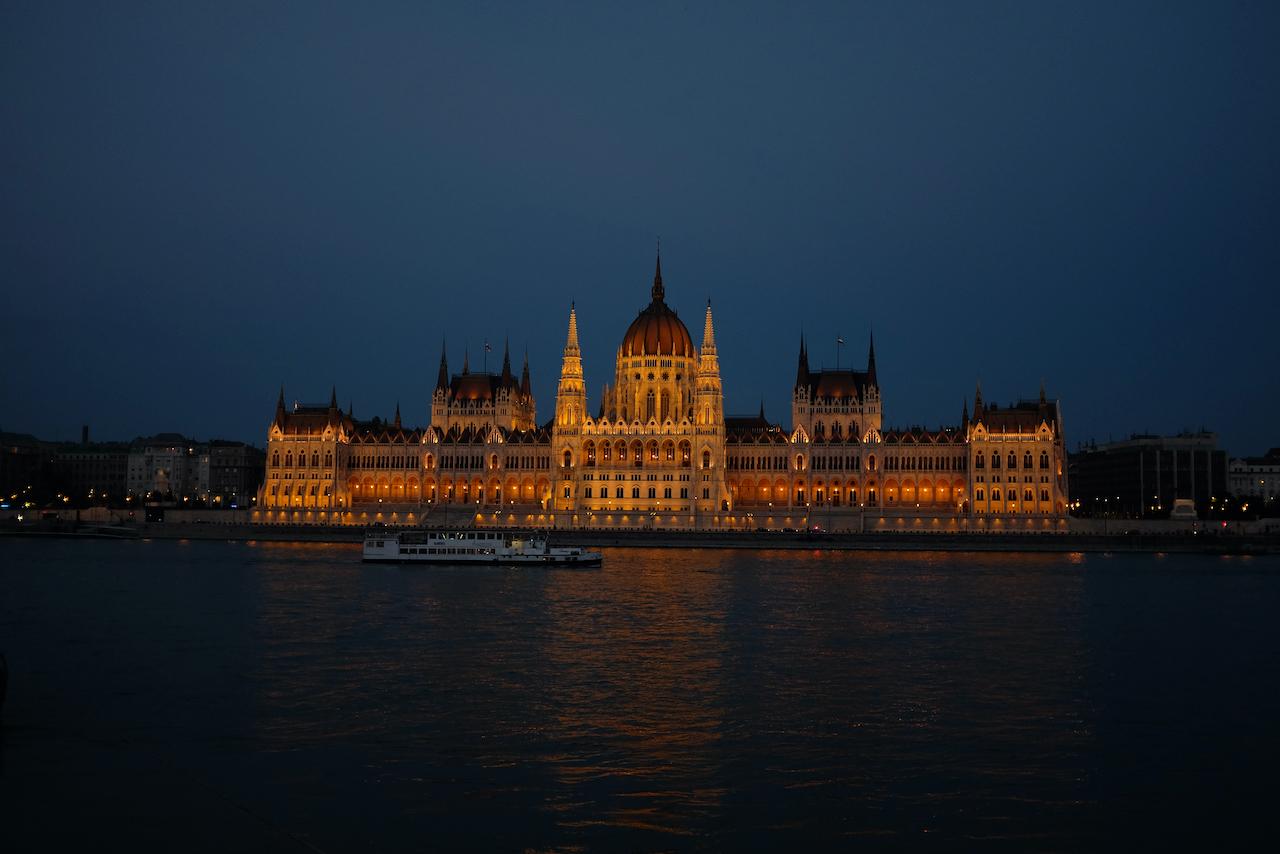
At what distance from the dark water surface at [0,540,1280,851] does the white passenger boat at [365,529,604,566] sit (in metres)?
29.9

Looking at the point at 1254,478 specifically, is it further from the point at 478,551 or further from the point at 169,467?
the point at 169,467

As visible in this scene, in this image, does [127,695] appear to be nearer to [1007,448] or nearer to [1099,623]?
[1099,623]

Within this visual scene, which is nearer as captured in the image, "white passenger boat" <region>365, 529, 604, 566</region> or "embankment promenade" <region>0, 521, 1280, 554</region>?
"white passenger boat" <region>365, 529, 604, 566</region>

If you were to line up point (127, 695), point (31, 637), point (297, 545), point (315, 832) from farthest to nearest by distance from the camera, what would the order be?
point (297, 545) → point (31, 637) → point (127, 695) → point (315, 832)

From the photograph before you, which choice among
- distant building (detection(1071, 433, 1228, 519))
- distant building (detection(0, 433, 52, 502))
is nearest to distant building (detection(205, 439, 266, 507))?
distant building (detection(0, 433, 52, 502))

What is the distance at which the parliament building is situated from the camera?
12188 centimetres

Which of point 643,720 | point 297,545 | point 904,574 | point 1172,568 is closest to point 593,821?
point 643,720

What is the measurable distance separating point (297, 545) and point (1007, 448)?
222ft

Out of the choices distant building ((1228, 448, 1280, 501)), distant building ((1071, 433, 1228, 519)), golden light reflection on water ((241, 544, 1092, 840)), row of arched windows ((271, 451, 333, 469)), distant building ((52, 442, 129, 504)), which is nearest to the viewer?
golden light reflection on water ((241, 544, 1092, 840))

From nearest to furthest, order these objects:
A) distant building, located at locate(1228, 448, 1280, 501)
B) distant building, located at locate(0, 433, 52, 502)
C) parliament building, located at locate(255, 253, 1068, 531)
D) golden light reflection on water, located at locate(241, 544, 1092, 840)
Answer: golden light reflection on water, located at locate(241, 544, 1092, 840) → parliament building, located at locate(255, 253, 1068, 531) → distant building, located at locate(0, 433, 52, 502) → distant building, located at locate(1228, 448, 1280, 501)

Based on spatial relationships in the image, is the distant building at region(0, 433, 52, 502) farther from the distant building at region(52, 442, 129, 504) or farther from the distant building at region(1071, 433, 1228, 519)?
the distant building at region(1071, 433, 1228, 519)

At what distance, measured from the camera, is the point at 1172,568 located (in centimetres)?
8350

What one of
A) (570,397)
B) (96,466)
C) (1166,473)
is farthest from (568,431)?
(96,466)

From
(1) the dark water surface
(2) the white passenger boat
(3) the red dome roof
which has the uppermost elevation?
(3) the red dome roof
